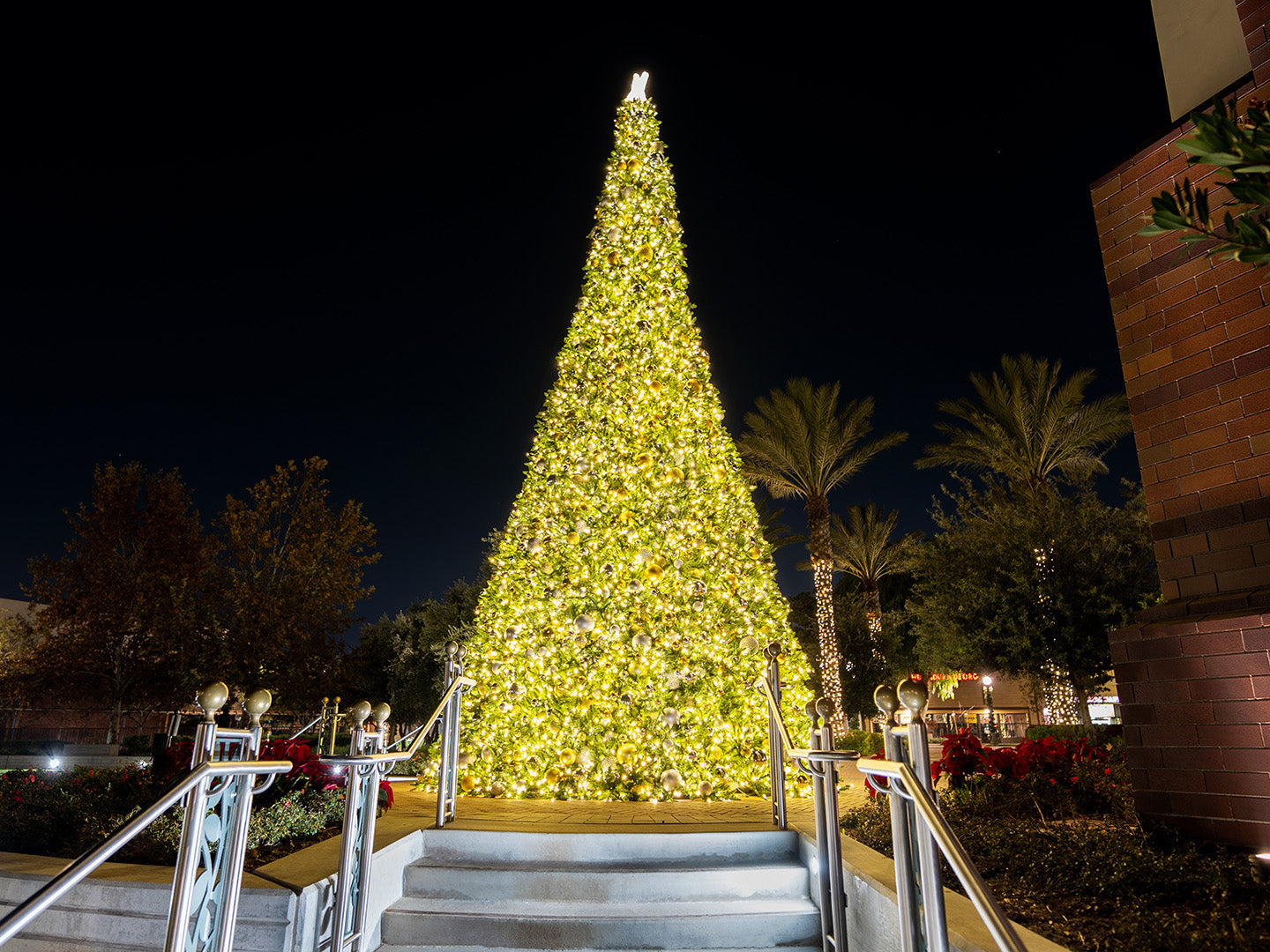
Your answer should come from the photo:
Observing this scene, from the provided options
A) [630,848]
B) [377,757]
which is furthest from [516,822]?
[377,757]

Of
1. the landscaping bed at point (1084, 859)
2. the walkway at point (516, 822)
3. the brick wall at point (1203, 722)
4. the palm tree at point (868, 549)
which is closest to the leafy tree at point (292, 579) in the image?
the walkway at point (516, 822)

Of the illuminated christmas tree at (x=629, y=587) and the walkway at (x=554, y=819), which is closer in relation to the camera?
the walkway at (x=554, y=819)

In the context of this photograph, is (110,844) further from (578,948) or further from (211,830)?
(578,948)

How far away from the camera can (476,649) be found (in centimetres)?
738

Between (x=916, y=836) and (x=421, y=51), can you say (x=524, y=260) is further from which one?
(x=916, y=836)

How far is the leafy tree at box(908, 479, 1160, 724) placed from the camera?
15352 mm

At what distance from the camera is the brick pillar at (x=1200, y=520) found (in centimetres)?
368

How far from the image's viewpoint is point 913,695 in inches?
90.2

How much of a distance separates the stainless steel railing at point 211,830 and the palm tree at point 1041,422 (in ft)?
61.0

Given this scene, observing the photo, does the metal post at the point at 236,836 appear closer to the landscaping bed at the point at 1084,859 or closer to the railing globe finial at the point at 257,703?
the railing globe finial at the point at 257,703

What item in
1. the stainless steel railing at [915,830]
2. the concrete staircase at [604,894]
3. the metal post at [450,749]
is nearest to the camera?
the stainless steel railing at [915,830]

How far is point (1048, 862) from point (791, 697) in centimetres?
372

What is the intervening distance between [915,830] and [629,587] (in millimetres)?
4971

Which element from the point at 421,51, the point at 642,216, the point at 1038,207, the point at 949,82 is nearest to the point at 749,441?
the point at 642,216
